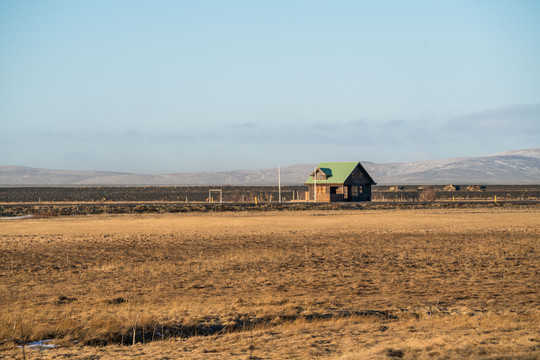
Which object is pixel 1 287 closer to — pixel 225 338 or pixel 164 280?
pixel 164 280

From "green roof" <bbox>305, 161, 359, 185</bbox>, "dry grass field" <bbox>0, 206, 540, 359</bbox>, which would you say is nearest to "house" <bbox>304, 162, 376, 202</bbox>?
"green roof" <bbox>305, 161, 359, 185</bbox>

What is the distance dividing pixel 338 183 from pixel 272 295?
197 ft

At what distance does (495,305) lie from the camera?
1581cm

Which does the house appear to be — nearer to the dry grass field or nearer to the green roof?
the green roof

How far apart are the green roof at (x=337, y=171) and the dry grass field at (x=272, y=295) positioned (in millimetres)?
41726

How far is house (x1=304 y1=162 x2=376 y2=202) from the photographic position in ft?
257

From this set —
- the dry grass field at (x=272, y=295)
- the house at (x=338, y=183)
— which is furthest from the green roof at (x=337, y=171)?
the dry grass field at (x=272, y=295)

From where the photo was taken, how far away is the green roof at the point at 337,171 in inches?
3066

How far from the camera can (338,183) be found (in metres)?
77.2

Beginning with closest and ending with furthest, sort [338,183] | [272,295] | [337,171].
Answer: [272,295]
[338,183]
[337,171]

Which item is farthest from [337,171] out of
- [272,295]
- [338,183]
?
[272,295]

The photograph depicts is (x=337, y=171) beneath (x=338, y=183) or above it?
above

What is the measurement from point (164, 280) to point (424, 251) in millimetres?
12468

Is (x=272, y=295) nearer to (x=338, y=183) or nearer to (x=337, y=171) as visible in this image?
(x=338, y=183)
